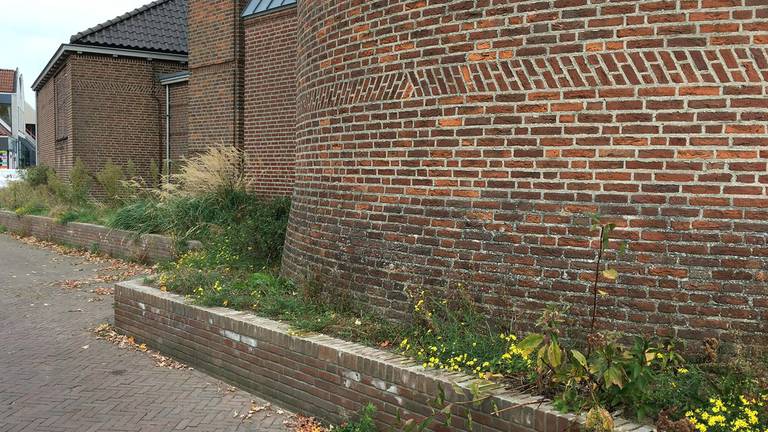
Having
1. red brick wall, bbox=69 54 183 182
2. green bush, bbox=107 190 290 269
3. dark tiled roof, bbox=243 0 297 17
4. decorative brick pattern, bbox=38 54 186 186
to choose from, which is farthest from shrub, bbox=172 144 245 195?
red brick wall, bbox=69 54 183 182

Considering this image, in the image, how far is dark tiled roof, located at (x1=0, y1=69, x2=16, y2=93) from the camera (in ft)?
196

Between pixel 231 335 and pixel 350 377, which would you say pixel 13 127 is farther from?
pixel 350 377

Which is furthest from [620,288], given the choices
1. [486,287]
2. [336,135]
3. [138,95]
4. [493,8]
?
[138,95]

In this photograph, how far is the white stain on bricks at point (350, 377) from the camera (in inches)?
171

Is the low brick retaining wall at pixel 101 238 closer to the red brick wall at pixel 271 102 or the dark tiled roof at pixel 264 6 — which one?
the red brick wall at pixel 271 102

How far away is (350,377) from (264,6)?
9.12m

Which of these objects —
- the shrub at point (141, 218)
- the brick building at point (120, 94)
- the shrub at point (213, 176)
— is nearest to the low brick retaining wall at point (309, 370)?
the shrub at point (213, 176)

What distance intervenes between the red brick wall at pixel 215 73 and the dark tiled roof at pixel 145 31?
611cm

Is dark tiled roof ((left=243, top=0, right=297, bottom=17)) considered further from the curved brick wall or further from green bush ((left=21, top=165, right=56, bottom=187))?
green bush ((left=21, top=165, right=56, bottom=187))

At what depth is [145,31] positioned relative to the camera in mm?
19922

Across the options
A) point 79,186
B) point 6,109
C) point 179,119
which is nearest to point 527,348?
point 79,186

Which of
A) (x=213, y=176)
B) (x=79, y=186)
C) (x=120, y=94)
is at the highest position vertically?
(x=120, y=94)

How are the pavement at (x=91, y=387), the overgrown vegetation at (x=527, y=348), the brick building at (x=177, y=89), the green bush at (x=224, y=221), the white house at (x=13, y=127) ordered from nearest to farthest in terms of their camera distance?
the overgrown vegetation at (x=527, y=348) → the pavement at (x=91, y=387) → the green bush at (x=224, y=221) → the brick building at (x=177, y=89) → the white house at (x=13, y=127)

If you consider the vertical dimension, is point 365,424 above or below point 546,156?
below
